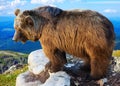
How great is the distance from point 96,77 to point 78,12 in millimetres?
2631

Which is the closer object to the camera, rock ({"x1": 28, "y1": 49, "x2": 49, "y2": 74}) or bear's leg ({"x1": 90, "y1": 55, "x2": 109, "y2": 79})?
bear's leg ({"x1": 90, "y1": 55, "x2": 109, "y2": 79})

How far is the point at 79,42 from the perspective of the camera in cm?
1204

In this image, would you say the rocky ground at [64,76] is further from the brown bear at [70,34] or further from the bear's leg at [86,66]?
the brown bear at [70,34]

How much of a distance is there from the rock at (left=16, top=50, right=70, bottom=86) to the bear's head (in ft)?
5.90

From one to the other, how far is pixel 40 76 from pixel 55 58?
1.96 meters

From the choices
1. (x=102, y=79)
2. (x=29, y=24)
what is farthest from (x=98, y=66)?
(x=29, y=24)

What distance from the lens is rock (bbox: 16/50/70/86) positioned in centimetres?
1229

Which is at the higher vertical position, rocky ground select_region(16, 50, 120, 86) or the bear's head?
the bear's head

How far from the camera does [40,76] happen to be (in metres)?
14.5

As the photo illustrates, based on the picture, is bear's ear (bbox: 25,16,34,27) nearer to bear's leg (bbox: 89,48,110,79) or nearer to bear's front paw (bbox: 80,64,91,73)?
bear's leg (bbox: 89,48,110,79)

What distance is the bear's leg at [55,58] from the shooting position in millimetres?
12746

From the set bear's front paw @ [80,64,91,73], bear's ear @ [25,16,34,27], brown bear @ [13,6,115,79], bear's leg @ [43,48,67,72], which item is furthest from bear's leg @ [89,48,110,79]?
bear's ear @ [25,16,34,27]

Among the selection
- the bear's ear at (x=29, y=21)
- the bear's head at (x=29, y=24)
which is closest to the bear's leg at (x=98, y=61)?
the bear's head at (x=29, y=24)

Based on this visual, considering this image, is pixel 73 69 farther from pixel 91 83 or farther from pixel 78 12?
pixel 78 12
